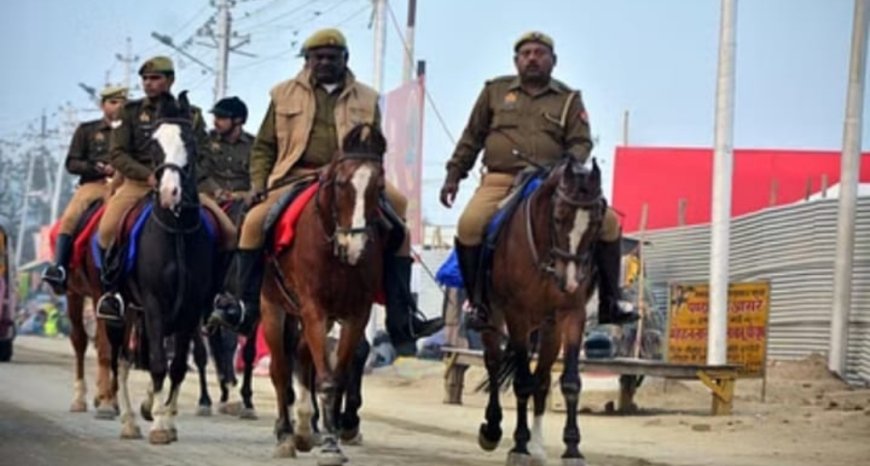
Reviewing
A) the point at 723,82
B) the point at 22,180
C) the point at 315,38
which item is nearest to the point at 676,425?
the point at 723,82

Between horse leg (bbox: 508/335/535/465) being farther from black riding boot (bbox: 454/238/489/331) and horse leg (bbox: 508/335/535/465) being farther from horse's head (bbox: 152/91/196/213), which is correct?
horse's head (bbox: 152/91/196/213)

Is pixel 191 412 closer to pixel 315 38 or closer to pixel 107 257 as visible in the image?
pixel 107 257

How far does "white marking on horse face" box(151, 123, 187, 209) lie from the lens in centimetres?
1603

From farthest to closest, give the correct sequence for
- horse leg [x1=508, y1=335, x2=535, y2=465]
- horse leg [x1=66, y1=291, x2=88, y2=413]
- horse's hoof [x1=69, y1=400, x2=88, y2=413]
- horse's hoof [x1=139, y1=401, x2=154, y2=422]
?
horse leg [x1=66, y1=291, x2=88, y2=413] → horse's hoof [x1=69, y1=400, x2=88, y2=413] → horse's hoof [x1=139, y1=401, x2=154, y2=422] → horse leg [x1=508, y1=335, x2=535, y2=465]

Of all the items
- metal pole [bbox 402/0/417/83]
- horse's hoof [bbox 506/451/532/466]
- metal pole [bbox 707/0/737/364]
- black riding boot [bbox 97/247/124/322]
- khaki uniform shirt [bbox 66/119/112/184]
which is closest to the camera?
horse's hoof [bbox 506/451/532/466]

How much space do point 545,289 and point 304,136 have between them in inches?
96.9

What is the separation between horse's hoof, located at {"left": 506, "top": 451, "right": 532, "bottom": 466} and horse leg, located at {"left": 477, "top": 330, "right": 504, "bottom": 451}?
80 cm

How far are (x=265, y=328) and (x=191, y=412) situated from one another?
264 inches

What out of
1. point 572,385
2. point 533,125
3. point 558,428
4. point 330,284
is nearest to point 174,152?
point 330,284

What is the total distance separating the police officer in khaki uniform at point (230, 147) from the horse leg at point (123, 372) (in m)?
3.15

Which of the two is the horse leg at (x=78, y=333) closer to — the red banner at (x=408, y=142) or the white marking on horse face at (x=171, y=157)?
the white marking on horse face at (x=171, y=157)

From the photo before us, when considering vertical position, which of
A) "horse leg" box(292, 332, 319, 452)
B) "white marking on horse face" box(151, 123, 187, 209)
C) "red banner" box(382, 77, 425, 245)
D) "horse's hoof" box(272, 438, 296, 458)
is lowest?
"horse's hoof" box(272, 438, 296, 458)

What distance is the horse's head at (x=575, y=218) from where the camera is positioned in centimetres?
1398

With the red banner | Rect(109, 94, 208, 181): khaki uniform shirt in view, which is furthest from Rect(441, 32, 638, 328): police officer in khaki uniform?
→ the red banner
